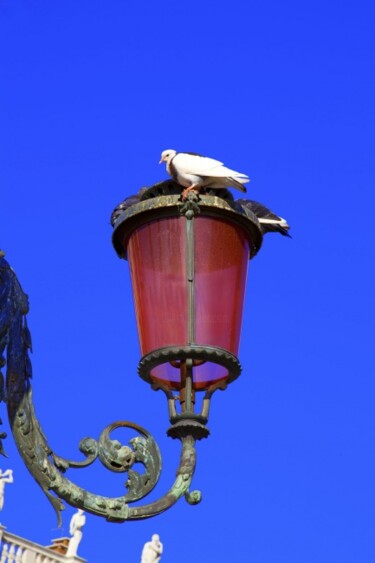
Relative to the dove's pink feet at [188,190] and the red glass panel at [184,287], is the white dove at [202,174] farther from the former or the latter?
the red glass panel at [184,287]

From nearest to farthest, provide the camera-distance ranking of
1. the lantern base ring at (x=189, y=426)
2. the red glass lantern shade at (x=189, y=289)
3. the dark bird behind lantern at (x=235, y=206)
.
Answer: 1. the lantern base ring at (x=189, y=426)
2. the red glass lantern shade at (x=189, y=289)
3. the dark bird behind lantern at (x=235, y=206)

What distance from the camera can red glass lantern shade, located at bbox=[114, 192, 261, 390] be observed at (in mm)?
6637

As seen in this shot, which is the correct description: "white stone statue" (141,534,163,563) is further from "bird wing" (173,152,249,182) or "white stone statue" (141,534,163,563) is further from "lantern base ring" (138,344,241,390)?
"bird wing" (173,152,249,182)

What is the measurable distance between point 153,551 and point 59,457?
1.60 m

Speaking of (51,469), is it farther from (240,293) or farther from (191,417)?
(240,293)

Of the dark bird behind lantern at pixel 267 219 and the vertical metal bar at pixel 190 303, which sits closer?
the vertical metal bar at pixel 190 303

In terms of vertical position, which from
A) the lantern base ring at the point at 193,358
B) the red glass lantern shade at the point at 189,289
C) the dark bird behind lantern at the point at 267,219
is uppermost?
the dark bird behind lantern at the point at 267,219

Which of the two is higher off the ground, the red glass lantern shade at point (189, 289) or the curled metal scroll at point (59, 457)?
the red glass lantern shade at point (189, 289)

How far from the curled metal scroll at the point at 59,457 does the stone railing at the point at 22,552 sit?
3.77 m

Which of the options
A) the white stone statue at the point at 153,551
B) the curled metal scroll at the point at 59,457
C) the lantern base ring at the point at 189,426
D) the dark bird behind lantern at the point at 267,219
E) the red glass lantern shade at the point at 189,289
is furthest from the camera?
the white stone statue at the point at 153,551

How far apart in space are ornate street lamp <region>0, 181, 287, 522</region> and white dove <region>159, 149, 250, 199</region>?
8 centimetres

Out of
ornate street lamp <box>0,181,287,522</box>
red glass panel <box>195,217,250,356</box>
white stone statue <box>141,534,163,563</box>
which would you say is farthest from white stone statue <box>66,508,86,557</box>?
red glass panel <box>195,217,250,356</box>

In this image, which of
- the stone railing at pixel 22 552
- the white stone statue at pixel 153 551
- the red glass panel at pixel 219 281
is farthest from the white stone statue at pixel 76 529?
the red glass panel at pixel 219 281

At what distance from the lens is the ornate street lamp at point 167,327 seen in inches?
246
